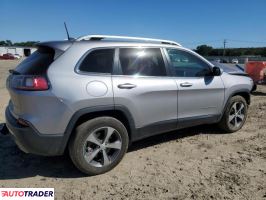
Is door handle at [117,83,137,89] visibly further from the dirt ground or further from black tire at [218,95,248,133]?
black tire at [218,95,248,133]

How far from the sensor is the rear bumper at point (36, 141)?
3717 millimetres

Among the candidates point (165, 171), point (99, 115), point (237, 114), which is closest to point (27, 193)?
point (99, 115)

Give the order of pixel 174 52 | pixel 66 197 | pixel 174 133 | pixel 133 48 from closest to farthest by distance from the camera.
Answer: pixel 66 197, pixel 133 48, pixel 174 52, pixel 174 133

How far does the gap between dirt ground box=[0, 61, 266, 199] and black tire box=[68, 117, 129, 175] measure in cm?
11

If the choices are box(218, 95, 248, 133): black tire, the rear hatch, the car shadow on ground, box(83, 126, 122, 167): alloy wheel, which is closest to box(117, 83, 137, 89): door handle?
box(83, 126, 122, 167): alloy wheel

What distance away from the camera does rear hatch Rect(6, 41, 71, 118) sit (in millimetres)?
3676

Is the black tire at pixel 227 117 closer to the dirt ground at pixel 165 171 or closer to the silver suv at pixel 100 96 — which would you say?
the dirt ground at pixel 165 171

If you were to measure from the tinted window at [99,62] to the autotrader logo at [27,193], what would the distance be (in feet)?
5.03

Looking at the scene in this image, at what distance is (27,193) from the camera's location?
370cm

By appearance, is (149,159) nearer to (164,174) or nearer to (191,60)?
(164,174)

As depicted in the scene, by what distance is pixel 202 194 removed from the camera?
367cm

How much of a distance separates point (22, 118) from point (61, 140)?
0.53 meters

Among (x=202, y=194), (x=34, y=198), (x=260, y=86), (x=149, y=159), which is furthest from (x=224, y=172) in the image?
(x=260, y=86)

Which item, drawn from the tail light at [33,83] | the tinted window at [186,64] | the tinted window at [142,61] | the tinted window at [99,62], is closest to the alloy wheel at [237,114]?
the tinted window at [186,64]
